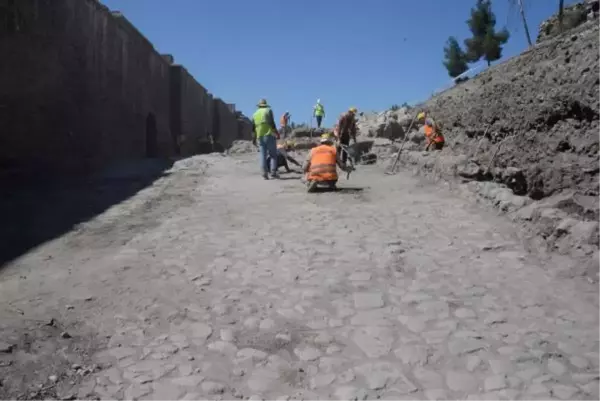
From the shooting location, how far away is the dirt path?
3.29m

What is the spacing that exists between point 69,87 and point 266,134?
3.85 m

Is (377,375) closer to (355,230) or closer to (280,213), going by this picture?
(355,230)

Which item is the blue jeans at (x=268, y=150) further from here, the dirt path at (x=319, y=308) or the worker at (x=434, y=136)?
the dirt path at (x=319, y=308)

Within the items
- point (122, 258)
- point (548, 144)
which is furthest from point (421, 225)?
point (122, 258)

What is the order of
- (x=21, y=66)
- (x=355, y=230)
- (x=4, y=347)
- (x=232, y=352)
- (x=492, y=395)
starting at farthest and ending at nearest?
(x=21, y=66), (x=355, y=230), (x=232, y=352), (x=4, y=347), (x=492, y=395)

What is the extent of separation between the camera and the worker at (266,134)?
11.0m

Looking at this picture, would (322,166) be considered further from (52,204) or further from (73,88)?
(73,88)

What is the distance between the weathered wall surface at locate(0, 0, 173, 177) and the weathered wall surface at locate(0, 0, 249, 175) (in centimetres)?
2

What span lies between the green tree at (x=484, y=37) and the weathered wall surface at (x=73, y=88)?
20.3 metres

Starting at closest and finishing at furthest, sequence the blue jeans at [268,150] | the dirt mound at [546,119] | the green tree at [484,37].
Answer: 1. the dirt mound at [546,119]
2. the blue jeans at [268,150]
3. the green tree at [484,37]

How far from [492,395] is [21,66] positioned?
29.2ft

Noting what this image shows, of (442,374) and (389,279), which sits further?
(389,279)

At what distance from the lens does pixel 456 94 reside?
40.5ft

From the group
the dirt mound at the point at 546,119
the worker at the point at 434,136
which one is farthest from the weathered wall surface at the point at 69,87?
the dirt mound at the point at 546,119
